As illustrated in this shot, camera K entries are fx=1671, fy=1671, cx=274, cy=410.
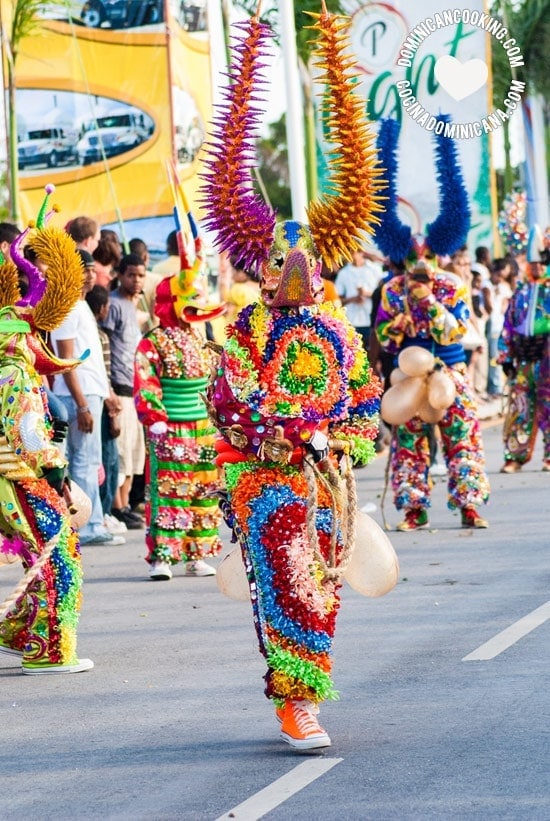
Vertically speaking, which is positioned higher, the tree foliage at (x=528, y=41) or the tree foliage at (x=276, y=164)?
the tree foliage at (x=528, y=41)

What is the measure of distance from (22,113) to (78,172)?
0.98 metres

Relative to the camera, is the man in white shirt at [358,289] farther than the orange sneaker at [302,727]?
Yes

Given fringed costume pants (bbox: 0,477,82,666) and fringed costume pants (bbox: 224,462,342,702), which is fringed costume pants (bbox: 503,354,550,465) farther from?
fringed costume pants (bbox: 224,462,342,702)

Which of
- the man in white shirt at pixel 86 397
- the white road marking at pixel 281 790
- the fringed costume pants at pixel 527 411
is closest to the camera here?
the white road marking at pixel 281 790

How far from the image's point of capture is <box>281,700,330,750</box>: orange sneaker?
234 inches

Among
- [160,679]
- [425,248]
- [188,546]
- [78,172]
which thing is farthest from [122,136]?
[160,679]

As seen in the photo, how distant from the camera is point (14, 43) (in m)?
17.3

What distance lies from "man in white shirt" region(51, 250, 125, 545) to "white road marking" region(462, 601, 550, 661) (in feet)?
11.7

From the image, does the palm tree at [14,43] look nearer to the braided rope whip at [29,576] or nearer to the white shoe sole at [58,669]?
the white shoe sole at [58,669]

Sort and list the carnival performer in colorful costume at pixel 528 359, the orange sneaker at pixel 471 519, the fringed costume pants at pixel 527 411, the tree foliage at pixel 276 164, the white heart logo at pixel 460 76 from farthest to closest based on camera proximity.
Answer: the tree foliage at pixel 276 164, the white heart logo at pixel 460 76, the fringed costume pants at pixel 527 411, the carnival performer in colorful costume at pixel 528 359, the orange sneaker at pixel 471 519

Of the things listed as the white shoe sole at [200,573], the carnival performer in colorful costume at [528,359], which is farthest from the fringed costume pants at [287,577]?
the carnival performer in colorful costume at [528,359]

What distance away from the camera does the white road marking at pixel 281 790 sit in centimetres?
518

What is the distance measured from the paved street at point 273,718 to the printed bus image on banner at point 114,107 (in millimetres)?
8152

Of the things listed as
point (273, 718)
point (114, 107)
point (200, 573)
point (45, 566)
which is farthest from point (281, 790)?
point (114, 107)
